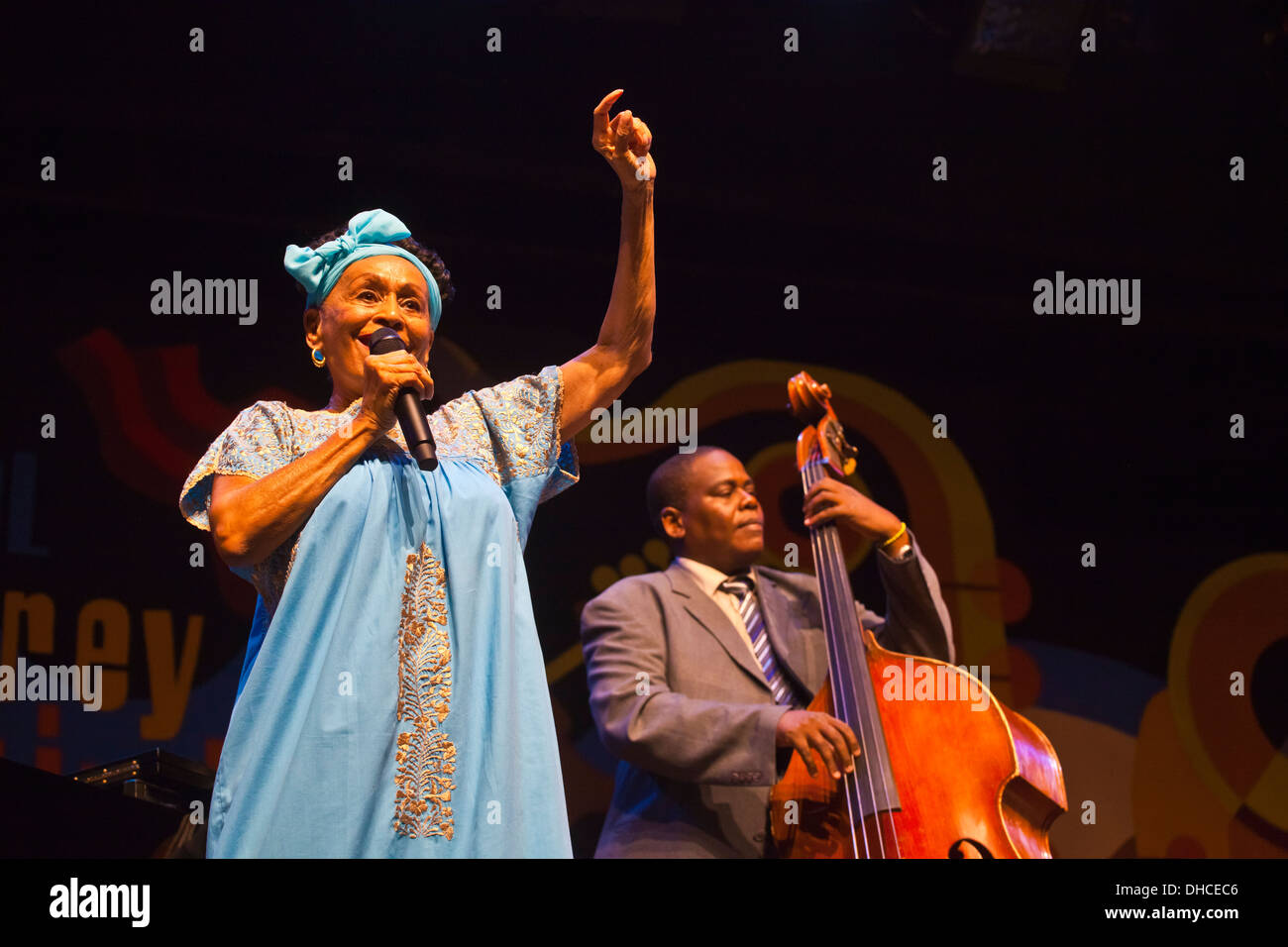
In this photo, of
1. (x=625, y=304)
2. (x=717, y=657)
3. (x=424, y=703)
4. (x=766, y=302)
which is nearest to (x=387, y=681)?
(x=424, y=703)

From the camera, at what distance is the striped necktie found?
275 centimetres

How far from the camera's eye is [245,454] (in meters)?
1.76

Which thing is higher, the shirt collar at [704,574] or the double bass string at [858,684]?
the shirt collar at [704,574]

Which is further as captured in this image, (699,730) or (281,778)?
(699,730)

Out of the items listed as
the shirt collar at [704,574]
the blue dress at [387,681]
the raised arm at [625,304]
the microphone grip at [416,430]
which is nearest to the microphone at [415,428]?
the microphone grip at [416,430]

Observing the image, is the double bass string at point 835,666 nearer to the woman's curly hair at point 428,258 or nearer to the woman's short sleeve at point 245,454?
the woman's curly hair at point 428,258

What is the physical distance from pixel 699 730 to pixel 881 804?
0.38 m

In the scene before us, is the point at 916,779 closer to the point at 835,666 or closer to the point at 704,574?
the point at 835,666

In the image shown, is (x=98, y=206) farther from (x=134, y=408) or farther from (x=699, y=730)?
(x=699, y=730)

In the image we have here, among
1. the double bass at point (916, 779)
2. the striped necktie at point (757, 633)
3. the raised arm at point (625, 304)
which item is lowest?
the double bass at point (916, 779)

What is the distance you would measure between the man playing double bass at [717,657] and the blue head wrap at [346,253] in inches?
Result: 39.8

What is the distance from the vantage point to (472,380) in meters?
3.56

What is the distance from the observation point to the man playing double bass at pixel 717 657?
246 centimetres
